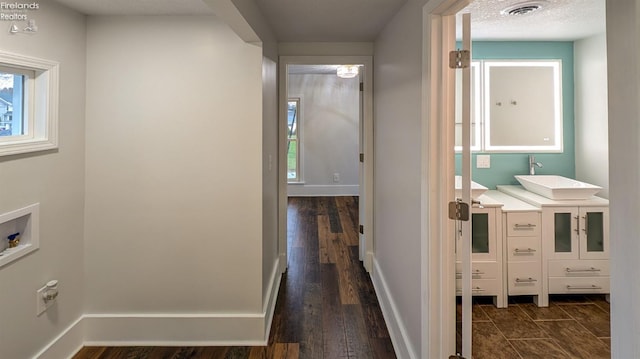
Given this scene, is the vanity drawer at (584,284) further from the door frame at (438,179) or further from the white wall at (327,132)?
the white wall at (327,132)

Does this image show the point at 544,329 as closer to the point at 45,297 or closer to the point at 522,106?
the point at 522,106

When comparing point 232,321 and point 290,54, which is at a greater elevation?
point 290,54

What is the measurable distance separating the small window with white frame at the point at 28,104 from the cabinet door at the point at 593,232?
3.55 metres

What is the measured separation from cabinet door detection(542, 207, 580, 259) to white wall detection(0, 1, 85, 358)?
3.25 metres

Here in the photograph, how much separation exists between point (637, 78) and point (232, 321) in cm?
232

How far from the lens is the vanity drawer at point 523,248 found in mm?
2746

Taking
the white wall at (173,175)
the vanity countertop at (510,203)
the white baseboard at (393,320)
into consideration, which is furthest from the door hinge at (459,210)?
the vanity countertop at (510,203)

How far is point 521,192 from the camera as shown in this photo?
3096mm

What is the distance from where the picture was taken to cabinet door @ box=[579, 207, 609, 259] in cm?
272

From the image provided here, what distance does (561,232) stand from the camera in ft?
9.07

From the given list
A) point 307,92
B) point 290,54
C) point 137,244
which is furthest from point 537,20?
point 307,92

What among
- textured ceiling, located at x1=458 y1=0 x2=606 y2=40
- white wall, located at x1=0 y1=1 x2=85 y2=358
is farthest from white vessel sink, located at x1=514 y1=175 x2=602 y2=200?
white wall, located at x1=0 y1=1 x2=85 y2=358

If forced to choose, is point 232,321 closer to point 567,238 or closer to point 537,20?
point 567,238

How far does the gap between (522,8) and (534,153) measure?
1442 millimetres
